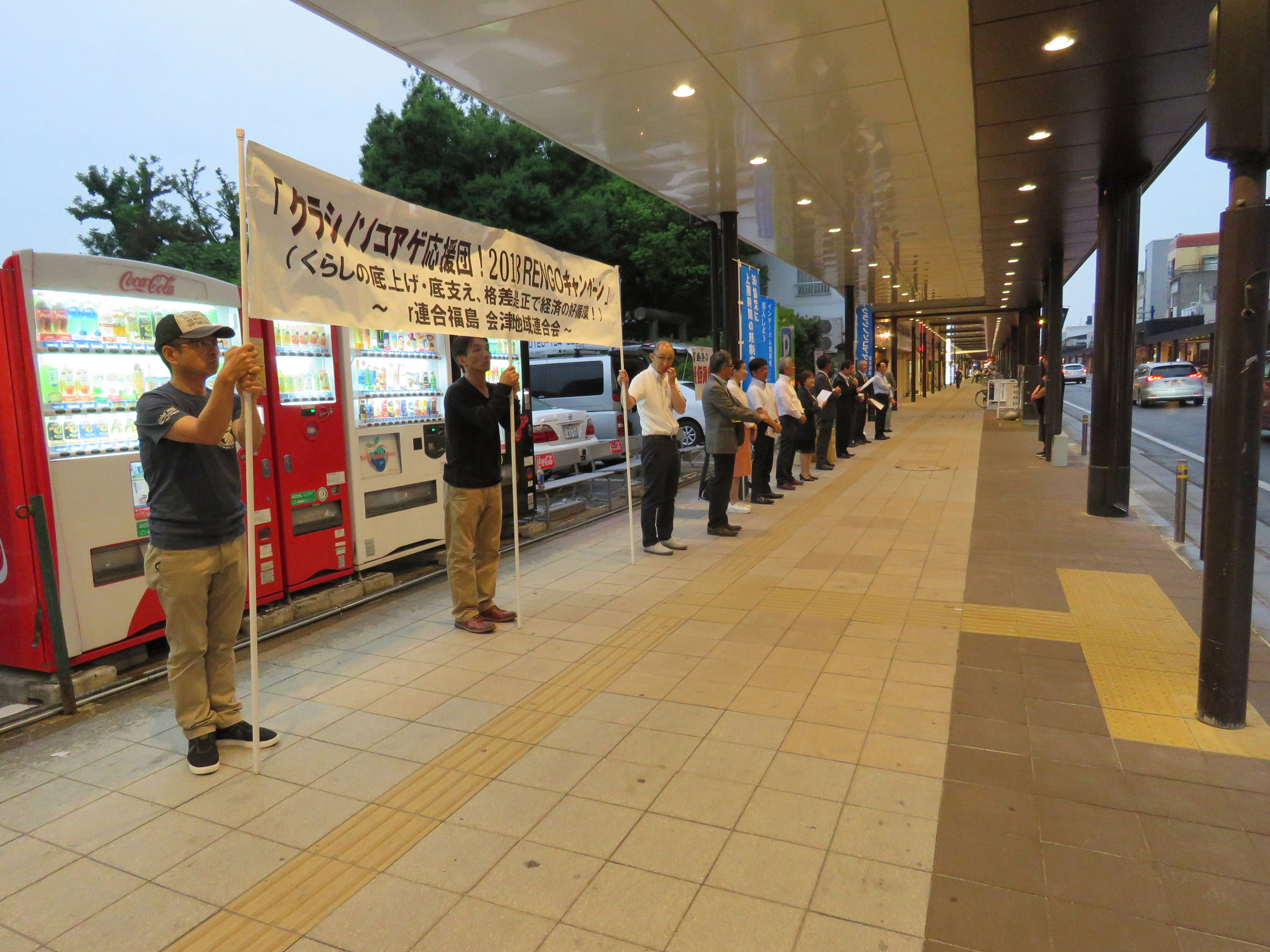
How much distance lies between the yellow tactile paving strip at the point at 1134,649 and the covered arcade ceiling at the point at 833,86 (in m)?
3.68

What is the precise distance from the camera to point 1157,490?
9.96 m

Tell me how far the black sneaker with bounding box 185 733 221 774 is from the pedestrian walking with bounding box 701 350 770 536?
5.08 m

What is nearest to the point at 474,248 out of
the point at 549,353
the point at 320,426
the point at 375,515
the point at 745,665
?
the point at 320,426

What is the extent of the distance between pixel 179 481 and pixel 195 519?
0.56ft

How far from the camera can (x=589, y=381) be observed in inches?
529

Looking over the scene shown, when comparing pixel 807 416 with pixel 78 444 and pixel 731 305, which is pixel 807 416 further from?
pixel 78 444

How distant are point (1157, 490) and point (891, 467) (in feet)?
12.2

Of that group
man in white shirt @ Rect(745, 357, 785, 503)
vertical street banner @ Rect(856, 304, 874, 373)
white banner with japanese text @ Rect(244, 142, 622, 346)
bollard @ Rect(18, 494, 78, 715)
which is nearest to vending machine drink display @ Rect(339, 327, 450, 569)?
white banner with japanese text @ Rect(244, 142, 622, 346)

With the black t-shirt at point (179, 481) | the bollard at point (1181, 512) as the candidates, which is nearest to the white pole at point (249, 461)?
the black t-shirt at point (179, 481)

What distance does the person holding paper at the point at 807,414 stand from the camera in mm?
10945

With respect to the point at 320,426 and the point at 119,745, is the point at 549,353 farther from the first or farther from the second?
the point at 119,745

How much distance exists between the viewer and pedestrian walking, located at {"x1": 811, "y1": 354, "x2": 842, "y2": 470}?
12148 millimetres

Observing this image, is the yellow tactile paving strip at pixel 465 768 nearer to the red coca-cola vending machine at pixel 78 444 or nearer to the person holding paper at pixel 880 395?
the red coca-cola vending machine at pixel 78 444

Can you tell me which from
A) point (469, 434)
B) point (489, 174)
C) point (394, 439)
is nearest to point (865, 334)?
point (489, 174)
